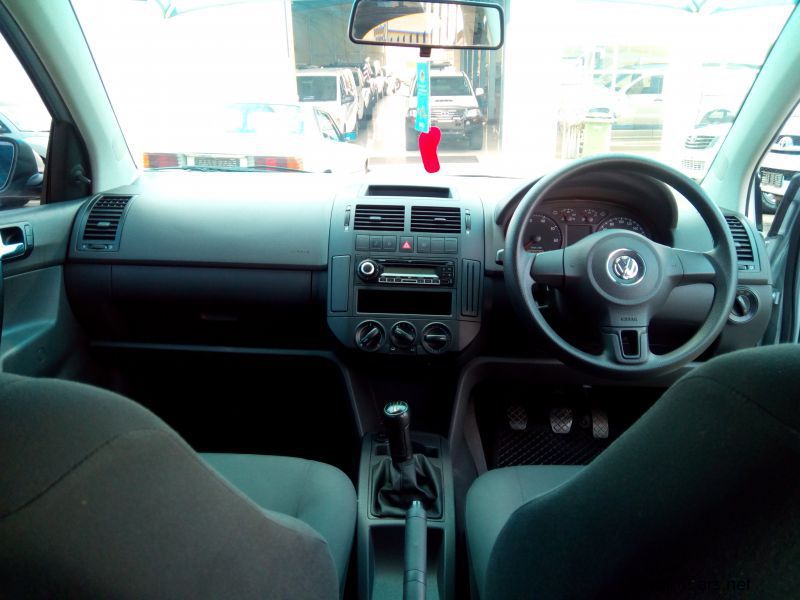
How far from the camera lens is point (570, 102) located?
554 centimetres

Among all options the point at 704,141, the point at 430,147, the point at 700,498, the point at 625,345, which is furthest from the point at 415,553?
the point at 704,141

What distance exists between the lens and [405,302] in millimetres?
2340

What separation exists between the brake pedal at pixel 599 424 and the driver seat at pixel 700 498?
1.86 m

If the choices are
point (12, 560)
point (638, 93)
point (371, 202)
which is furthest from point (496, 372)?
point (638, 93)

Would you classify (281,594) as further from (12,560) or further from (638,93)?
(638,93)

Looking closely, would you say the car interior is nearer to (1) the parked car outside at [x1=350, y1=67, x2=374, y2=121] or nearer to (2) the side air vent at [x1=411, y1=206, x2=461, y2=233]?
(2) the side air vent at [x1=411, y1=206, x2=461, y2=233]

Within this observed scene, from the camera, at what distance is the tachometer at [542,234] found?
90.0 inches

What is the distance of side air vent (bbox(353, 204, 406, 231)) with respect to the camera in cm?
234

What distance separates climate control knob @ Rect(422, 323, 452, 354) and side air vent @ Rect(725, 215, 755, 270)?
3.65ft

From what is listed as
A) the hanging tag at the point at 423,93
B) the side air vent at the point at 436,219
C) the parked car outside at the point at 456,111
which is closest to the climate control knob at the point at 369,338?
the side air vent at the point at 436,219

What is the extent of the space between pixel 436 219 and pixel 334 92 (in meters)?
1.85

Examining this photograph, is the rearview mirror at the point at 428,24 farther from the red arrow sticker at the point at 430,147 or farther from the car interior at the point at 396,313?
the red arrow sticker at the point at 430,147

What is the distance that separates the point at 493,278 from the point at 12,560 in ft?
6.23

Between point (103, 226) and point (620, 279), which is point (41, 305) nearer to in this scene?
point (103, 226)
